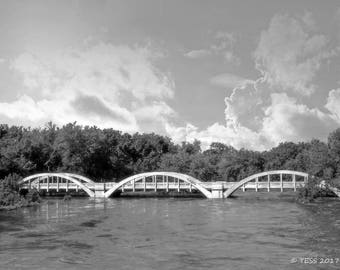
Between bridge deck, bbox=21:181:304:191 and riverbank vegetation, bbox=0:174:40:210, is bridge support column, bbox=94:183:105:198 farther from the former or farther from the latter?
riverbank vegetation, bbox=0:174:40:210

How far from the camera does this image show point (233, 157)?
92.9m

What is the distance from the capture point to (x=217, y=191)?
63.2 metres

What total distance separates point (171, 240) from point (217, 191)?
3630 cm

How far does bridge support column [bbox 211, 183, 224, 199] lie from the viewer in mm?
62906

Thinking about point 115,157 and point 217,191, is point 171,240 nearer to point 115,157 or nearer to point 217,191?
point 217,191

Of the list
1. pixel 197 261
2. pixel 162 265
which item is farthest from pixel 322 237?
pixel 162 265

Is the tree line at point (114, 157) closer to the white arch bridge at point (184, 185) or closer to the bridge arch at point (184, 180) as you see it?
the white arch bridge at point (184, 185)

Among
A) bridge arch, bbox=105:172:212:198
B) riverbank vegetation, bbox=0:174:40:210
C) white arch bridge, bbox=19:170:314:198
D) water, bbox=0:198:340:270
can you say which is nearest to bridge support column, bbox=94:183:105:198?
white arch bridge, bbox=19:170:314:198

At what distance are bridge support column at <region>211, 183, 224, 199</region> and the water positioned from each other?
1998 centimetres

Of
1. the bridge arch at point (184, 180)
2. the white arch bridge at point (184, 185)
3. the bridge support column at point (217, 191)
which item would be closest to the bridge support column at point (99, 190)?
the white arch bridge at point (184, 185)

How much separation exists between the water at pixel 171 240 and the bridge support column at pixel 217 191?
787 inches

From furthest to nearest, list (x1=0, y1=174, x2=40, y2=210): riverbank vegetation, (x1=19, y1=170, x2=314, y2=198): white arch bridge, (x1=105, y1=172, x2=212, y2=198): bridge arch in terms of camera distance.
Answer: (x1=105, y1=172, x2=212, y2=198): bridge arch, (x1=19, y1=170, x2=314, y2=198): white arch bridge, (x1=0, y1=174, x2=40, y2=210): riverbank vegetation

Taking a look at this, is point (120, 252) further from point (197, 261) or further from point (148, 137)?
point (148, 137)

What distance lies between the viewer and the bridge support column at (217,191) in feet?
206
